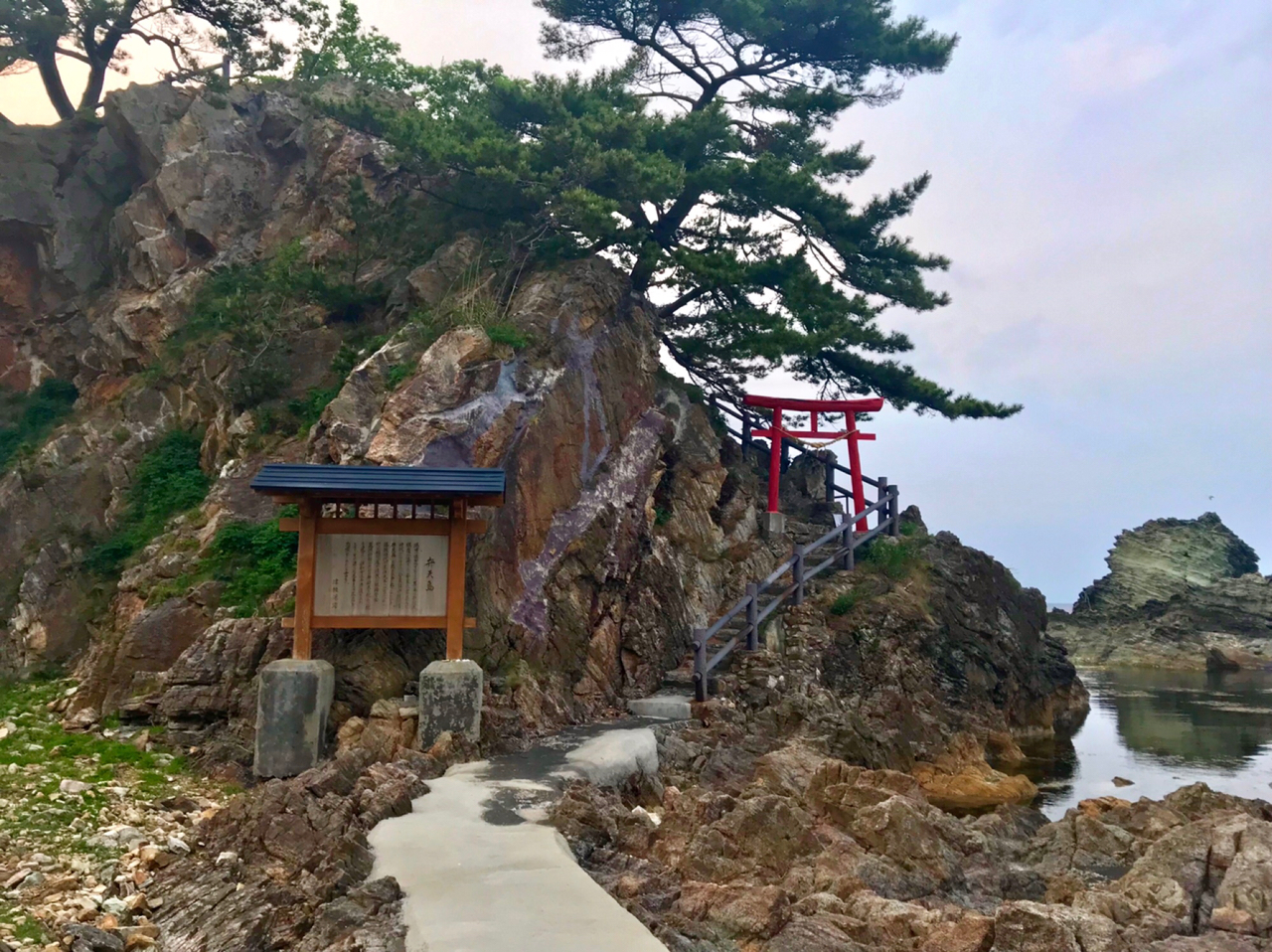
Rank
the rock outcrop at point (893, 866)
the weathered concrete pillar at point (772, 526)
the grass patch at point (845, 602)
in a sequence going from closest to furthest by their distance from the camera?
the rock outcrop at point (893, 866), the grass patch at point (845, 602), the weathered concrete pillar at point (772, 526)

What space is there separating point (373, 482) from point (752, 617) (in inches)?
311

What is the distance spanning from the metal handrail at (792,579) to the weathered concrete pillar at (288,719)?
6132 millimetres

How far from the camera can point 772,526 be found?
72.0 ft

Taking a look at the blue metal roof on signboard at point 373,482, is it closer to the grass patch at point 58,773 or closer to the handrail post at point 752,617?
the grass patch at point 58,773

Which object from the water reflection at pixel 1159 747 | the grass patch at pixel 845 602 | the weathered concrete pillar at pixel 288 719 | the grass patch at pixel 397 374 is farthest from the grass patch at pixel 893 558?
the weathered concrete pillar at pixel 288 719

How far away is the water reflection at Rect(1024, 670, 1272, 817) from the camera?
16.6 metres

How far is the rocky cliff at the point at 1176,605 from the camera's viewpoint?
4422 centimetres

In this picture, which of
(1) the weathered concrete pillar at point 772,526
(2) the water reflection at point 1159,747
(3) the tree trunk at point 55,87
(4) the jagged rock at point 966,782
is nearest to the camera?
(4) the jagged rock at point 966,782

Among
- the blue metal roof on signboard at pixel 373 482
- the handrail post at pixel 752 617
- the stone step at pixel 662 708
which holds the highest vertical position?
the blue metal roof on signboard at pixel 373 482

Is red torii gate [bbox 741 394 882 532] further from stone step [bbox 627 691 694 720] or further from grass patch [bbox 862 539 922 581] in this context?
stone step [bbox 627 691 694 720]

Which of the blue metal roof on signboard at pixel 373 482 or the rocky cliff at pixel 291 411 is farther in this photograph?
the rocky cliff at pixel 291 411

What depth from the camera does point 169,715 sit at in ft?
40.6

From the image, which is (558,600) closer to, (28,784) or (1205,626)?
(28,784)

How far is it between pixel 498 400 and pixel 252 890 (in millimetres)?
9764
